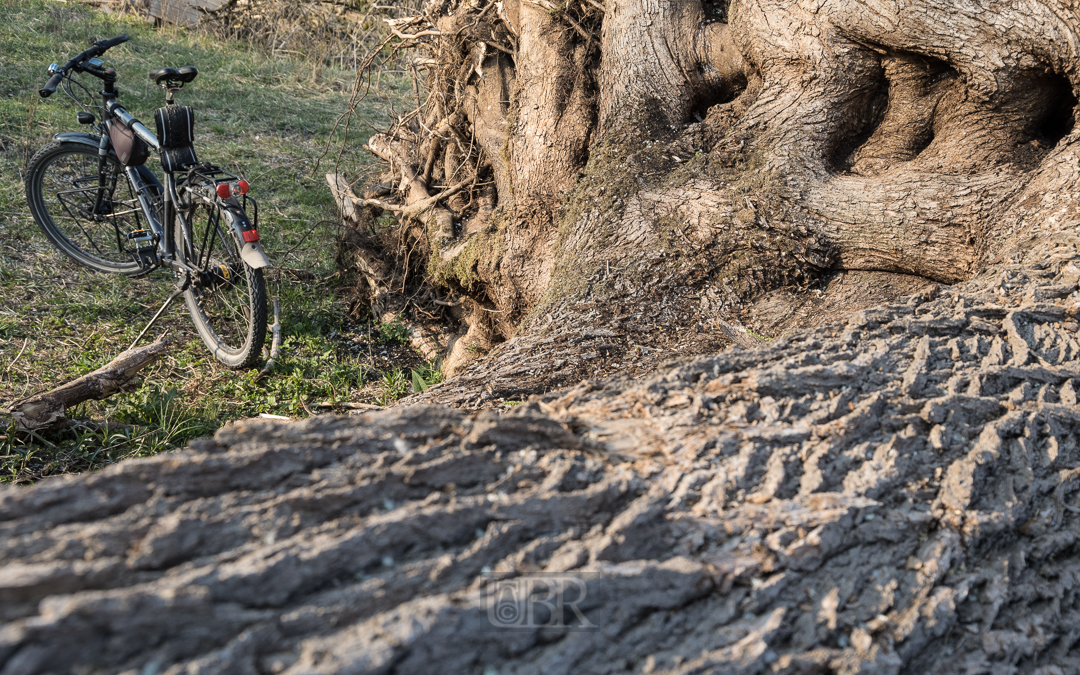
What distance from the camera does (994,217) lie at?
8.96 feet

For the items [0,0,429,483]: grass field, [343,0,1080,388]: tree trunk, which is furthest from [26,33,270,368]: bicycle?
[343,0,1080,388]: tree trunk

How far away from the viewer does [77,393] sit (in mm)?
3062

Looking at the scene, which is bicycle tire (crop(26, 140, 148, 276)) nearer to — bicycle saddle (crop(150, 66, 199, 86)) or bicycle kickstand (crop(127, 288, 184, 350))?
bicycle kickstand (crop(127, 288, 184, 350))

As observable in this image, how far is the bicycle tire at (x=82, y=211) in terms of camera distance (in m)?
4.52

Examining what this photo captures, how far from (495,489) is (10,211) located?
543 cm

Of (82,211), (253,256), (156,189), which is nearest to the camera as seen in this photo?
(253,256)

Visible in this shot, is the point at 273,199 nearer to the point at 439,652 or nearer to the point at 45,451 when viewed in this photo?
the point at 45,451

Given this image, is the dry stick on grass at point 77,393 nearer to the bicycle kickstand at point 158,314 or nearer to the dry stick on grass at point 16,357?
the dry stick on grass at point 16,357

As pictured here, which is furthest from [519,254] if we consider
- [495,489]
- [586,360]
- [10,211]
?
[10,211]

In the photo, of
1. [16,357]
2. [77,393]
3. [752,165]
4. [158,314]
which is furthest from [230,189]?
[752,165]

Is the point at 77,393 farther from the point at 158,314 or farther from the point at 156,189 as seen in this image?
the point at 156,189

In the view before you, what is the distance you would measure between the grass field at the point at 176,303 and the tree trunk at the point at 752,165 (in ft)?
3.47

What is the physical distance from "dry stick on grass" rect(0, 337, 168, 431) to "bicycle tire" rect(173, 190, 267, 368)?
1.70 feet

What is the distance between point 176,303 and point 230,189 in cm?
132
